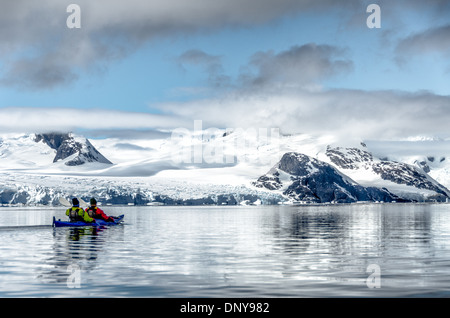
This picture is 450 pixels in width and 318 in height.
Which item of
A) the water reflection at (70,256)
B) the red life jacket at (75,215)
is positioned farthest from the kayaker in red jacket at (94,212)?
the water reflection at (70,256)

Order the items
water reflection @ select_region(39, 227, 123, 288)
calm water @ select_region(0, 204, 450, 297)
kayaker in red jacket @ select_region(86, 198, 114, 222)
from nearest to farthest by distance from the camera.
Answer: calm water @ select_region(0, 204, 450, 297) → water reflection @ select_region(39, 227, 123, 288) → kayaker in red jacket @ select_region(86, 198, 114, 222)

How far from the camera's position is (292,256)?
28.1m

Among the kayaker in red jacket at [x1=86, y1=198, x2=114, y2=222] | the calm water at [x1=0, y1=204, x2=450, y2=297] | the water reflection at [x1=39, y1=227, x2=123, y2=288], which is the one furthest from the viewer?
the kayaker in red jacket at [x1=86, y1=198, x2=114, y2=222]

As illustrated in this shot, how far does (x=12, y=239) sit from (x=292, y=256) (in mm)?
20859

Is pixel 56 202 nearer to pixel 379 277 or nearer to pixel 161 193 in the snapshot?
pixel 161 193

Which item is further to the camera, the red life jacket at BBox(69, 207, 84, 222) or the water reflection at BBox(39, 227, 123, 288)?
the red life jacket at BBox(69, 207, 84, 222)

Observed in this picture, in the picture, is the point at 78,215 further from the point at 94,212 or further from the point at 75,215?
the point at 94,212

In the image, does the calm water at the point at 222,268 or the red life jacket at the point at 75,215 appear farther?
the red life jacket at the point at 75,215

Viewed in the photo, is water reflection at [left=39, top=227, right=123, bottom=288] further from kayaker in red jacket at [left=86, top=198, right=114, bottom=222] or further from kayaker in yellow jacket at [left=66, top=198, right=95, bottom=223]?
kayaker in red jacket at [left=86, top=198, right=114, bottom=222]

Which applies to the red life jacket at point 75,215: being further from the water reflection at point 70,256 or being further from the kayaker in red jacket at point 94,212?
the water reflection at point 70,256

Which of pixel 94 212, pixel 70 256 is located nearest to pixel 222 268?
pixel 70 256

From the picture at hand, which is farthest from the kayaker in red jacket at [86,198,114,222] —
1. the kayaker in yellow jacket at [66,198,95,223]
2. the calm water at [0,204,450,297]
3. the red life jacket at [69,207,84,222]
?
the calm water at [0,204,450,297]
